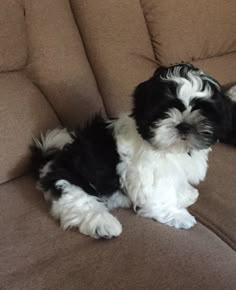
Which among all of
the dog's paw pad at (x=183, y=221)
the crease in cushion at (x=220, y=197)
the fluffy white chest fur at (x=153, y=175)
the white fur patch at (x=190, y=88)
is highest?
the white fur patch at (x=190, y=88)

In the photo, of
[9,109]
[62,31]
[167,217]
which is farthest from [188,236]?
[62,31]

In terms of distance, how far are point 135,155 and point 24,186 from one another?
478mm

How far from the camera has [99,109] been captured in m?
2.01

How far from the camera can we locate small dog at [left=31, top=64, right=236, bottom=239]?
141cm

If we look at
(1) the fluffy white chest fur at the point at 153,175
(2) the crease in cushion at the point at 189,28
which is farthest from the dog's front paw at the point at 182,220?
(2) the crease in cushion at the point at 189,28

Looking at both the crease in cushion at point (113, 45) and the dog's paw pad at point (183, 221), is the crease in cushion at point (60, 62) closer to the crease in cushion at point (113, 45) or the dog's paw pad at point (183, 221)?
the crease in cushion at point (113, 45)

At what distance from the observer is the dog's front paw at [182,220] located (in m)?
1.53

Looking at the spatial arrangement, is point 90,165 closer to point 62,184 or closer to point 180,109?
point 62,184

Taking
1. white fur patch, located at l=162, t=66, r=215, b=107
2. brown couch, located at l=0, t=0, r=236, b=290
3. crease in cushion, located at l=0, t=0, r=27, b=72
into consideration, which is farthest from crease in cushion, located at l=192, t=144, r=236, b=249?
crease in cushion, located at l=0, t=0, r=27, b=72

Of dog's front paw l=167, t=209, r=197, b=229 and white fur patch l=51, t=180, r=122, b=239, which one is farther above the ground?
white fur patch l=51, t=180, r=122, b=239

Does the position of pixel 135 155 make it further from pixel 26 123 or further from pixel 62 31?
pixel 62 31

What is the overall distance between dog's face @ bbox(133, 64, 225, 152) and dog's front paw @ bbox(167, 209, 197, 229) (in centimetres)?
27

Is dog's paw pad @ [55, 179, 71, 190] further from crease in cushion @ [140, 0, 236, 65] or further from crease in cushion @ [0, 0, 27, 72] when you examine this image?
crease in cushion @ [140, 0, 236, 65]

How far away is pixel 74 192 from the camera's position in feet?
5.22
